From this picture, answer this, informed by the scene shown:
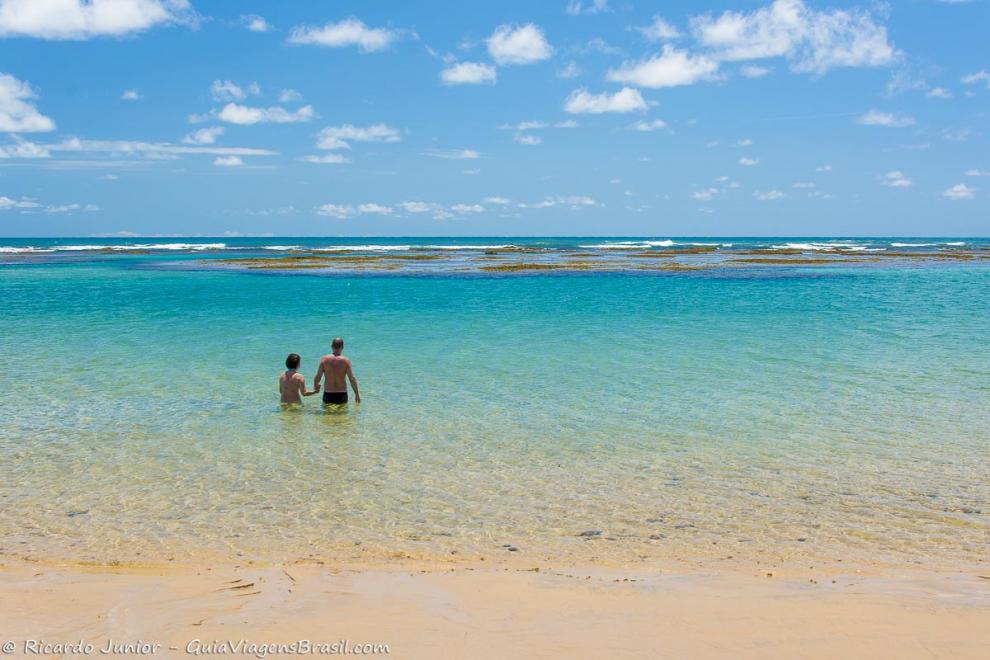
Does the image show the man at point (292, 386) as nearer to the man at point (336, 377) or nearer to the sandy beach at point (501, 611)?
the man at point (336, 377)

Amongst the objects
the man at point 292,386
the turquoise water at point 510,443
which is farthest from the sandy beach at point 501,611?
the man at point 292,386

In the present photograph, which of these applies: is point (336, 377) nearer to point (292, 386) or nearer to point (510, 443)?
point (292, 386)

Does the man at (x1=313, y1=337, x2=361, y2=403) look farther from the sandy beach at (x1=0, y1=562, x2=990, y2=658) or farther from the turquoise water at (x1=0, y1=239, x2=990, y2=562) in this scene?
the sandy beach at (x1=0, y1=562, x2=990, y2=658)

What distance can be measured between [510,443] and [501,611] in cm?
547

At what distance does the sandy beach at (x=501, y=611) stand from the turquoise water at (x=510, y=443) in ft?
2.00

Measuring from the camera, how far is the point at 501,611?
5848mm

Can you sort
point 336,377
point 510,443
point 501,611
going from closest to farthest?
1. point 501,611
2. point 510,443
3. point 336,377

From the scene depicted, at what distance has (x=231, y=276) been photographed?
5600cm

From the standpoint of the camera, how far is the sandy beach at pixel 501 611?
5238 millimetres

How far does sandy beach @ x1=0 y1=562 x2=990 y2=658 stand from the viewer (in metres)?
5.24

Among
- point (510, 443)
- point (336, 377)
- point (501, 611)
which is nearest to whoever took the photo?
point (501, 611)

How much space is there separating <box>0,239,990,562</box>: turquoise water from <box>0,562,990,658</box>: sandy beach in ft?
2.00

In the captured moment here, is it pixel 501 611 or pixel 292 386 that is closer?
pixel 501 611

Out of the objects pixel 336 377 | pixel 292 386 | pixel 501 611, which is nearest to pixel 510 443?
pixel 336 377
